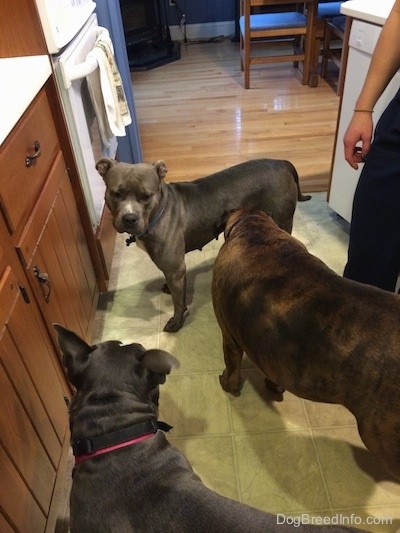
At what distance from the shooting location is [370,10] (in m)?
1.91

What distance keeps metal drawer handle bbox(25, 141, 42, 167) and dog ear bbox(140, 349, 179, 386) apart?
0.69m

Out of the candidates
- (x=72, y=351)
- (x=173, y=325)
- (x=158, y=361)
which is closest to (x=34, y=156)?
(x=72, y=351)

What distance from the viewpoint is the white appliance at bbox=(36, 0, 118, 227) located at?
1600mm

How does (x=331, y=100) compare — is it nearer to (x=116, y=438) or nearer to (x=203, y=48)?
(x=203, y=48)

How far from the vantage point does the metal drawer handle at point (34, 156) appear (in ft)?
4.39

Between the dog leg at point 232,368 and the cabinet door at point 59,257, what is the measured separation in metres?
0.59

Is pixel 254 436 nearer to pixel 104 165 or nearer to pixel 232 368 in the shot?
pixel 232 368

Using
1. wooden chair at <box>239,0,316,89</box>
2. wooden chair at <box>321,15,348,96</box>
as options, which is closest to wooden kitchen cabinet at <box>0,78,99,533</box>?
wooden chair at <box>321,15,348,96</box>

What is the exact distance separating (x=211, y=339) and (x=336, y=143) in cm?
126

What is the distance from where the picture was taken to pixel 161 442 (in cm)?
108

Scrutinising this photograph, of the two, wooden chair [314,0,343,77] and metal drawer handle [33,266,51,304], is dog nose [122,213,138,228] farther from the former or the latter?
wooden chair [314,0,343,77]

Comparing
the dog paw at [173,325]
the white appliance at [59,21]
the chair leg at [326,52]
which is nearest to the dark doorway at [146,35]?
the chair leg at [326,52]

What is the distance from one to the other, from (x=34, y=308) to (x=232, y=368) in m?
0.76

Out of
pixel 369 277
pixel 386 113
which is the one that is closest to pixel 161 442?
pixel 369 277
